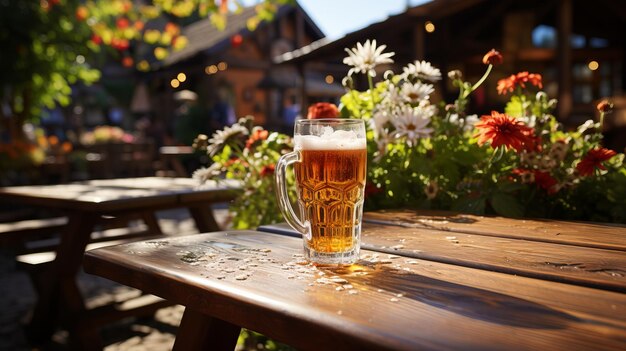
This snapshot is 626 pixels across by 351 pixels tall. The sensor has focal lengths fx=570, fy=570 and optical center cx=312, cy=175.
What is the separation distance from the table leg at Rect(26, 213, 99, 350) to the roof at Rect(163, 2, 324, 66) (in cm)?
1368

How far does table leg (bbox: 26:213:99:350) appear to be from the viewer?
2.75m

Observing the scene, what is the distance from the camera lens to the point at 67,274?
278 centimetres

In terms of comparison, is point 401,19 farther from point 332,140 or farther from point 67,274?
point 332,140

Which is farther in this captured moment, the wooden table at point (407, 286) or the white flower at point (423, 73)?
the white flower at point (423, 73)

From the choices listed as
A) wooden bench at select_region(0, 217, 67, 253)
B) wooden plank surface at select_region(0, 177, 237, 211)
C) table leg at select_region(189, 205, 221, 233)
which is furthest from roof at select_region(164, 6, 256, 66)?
wooden plank surface at select_region(0, 177, 237, 211)

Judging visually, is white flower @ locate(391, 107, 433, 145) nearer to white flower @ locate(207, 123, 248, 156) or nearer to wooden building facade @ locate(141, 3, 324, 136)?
white flower @ locate(207, 123, 248, 156)

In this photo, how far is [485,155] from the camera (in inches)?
84.5

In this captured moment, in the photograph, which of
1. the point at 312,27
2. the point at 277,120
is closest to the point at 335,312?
the point at 277,120

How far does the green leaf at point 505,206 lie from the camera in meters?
1.85

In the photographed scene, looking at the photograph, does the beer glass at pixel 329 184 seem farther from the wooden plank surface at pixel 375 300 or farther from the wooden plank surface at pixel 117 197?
the wooden plank surface at pixel 117 197

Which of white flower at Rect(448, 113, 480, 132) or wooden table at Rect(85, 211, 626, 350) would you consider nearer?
wooden table at Rect(85, 211, 626, 350)

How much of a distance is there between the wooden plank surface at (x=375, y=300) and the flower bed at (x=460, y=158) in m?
0.97

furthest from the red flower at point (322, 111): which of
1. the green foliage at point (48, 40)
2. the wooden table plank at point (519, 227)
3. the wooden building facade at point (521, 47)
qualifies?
the wooden building facade at point (521, 47)

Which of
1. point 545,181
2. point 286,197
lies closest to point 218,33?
point 545,181
